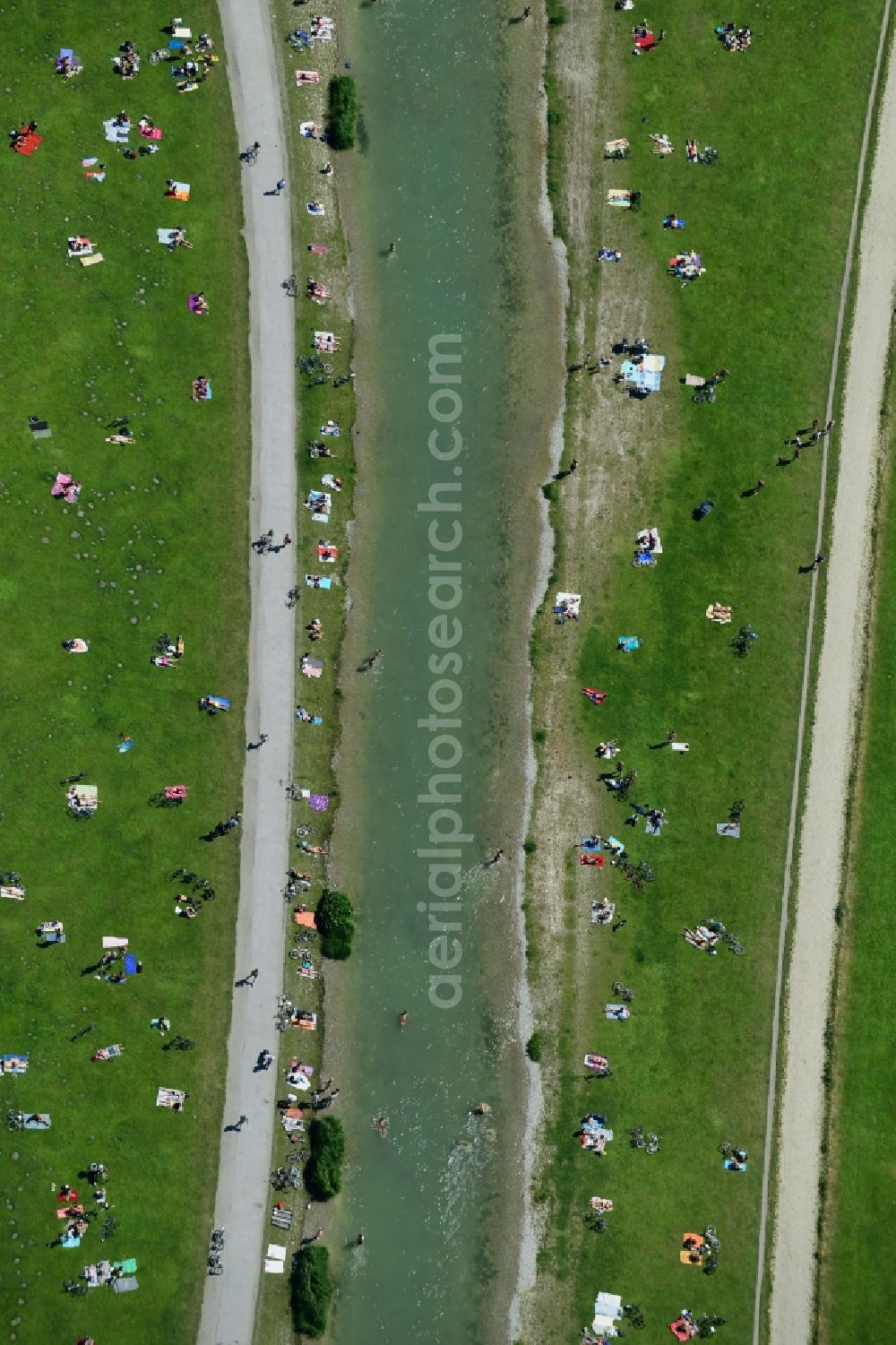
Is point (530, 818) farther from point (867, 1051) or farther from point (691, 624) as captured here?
point (867, 1051)

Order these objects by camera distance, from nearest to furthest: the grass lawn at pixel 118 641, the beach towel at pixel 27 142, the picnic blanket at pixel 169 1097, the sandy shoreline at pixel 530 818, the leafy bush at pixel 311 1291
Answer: the leafy bush at pixel 311 1291, the grass lawn at pixel 118 641, the picnic blanket at pixel 169 1097, the sandy shoreline at pixel 530 818, the beach towel at pixel 27 142

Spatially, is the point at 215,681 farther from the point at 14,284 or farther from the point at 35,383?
the point at 14,284

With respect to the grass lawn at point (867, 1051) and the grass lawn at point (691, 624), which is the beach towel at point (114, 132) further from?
the grass lawn at point (867, 1051)

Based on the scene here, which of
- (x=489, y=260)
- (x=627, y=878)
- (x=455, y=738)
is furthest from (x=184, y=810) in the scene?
(x=489, y=260)

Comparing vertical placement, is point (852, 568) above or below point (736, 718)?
above

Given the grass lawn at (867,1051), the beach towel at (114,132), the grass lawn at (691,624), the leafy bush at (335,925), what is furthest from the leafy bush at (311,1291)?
the beach towel at (114,132)

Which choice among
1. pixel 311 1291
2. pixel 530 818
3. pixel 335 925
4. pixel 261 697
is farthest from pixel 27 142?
pixel 311 1291
